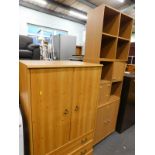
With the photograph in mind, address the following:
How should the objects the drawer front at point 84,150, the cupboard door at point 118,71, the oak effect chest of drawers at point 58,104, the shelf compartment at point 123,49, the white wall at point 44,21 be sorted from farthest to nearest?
the white wall at point 44,21 → the shelf compartment at point 123,49 → the cupboard door at point 118,71 → the drawer front at point 84,150 → the oak effect chest of drawers at point 58,104

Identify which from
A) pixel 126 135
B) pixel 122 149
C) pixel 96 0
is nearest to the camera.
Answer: pixel 122 149

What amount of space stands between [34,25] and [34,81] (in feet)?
17.5

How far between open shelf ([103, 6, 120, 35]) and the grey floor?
176 centimetres

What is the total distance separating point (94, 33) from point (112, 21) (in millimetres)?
364

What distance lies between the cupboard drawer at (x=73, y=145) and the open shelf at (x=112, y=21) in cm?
149

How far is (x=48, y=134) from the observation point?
117 centimetres

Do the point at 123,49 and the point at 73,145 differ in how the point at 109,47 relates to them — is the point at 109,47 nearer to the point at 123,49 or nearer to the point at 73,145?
the point at 123,49

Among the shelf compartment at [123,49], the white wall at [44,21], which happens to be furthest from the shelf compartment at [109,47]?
the white wall at [44,21]

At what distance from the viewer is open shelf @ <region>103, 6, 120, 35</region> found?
169 centimetres

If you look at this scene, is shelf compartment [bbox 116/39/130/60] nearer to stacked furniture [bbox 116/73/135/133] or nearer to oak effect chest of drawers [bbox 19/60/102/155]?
stacked furniture [bbox 116/73/135/133]

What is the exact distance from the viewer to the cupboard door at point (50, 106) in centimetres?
101

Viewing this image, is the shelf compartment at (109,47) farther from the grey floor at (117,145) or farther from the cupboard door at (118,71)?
the grey floor at (117,145)
